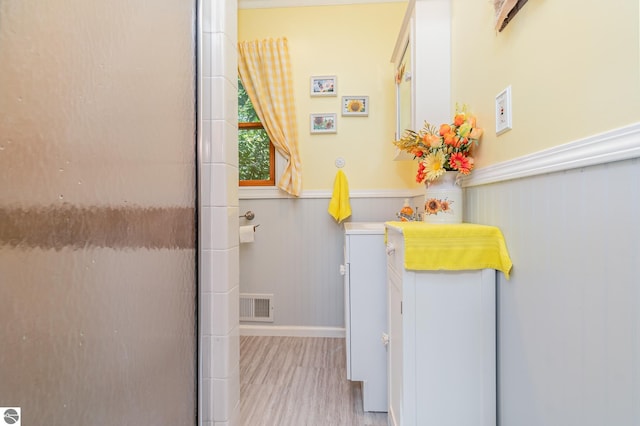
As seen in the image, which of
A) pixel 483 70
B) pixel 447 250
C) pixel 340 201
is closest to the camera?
pixel 447 250

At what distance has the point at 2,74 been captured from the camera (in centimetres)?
44

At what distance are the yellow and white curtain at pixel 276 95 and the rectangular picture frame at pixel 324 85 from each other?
0.18m

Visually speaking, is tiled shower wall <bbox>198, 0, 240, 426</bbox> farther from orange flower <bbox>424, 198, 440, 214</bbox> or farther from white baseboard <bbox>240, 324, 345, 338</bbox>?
white baseboard <bbox>240, 324, 345, 338</bbox>

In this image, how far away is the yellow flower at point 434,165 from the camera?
3.84 ft

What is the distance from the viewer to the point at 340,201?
221cm

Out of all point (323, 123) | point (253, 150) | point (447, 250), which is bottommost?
point (447, 250)

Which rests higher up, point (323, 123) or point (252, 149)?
point (323, 123)

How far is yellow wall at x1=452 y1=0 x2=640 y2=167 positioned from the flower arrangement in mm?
44

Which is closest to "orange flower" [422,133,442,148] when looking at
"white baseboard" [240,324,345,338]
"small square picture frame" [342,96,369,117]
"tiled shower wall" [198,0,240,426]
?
"tiled shower wall" [198,0,240,426]

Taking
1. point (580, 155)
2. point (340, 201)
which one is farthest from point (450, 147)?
point (340, 201)

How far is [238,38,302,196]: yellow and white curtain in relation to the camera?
→ 7.34 ft

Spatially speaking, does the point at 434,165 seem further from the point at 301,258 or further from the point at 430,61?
the point at 301,258

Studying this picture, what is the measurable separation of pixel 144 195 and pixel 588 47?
105 centimetres

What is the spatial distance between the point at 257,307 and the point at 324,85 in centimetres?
182
